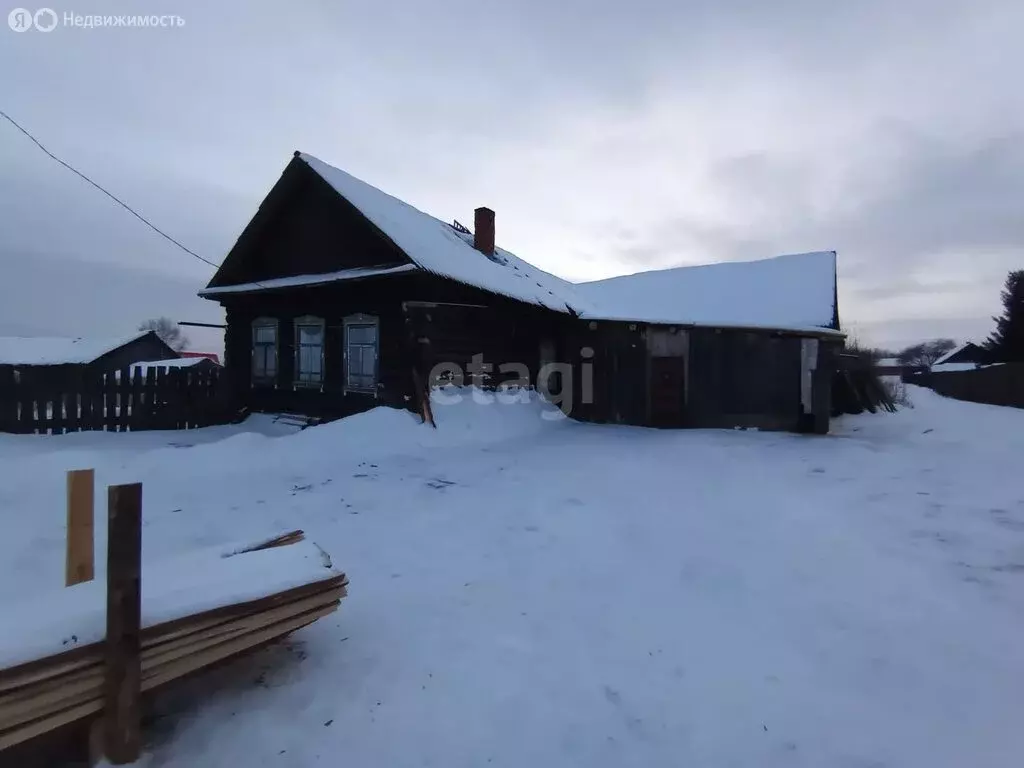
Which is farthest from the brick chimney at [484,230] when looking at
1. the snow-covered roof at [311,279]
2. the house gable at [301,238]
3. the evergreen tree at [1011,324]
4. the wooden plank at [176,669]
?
the evergreen tree at [1011,324]

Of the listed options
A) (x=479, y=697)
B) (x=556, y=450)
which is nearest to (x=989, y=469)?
(x=556, y=450)

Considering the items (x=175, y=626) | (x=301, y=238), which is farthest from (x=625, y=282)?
(x=175, y=626)

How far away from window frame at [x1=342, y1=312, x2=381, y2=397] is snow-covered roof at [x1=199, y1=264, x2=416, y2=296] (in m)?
0.93

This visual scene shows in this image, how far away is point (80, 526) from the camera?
317cm

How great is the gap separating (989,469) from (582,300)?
A: 11160 millimetres

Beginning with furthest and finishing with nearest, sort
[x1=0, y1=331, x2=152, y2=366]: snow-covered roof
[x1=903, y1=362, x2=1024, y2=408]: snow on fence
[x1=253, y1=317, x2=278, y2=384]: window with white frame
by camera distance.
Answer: [x1=0, y1=331, x2=152, y2=366]: snow-covered roof < [x1=903, y1=362, x2=1024, y2=408]: snow on fence < [x1=253, y1=317, x2=278, y2=384]: window with white frame

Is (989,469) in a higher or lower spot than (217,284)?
lower

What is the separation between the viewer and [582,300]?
1792 cm

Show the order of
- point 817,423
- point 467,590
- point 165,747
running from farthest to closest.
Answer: point 817,423 → point 467,590 → point 165,747

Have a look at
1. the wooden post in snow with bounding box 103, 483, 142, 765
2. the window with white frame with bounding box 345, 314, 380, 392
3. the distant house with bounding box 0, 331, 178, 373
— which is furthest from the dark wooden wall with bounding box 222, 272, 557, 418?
the distant house with bounding box 0, 331, 178, 373

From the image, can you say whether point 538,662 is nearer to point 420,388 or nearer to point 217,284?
point 420,388

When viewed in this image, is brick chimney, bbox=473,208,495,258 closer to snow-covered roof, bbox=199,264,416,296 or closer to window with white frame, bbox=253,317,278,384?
snow-covered roof, bbox=199,264,416,296

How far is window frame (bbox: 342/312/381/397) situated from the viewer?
1212 cm

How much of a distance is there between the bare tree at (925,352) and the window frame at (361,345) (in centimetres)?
9844
